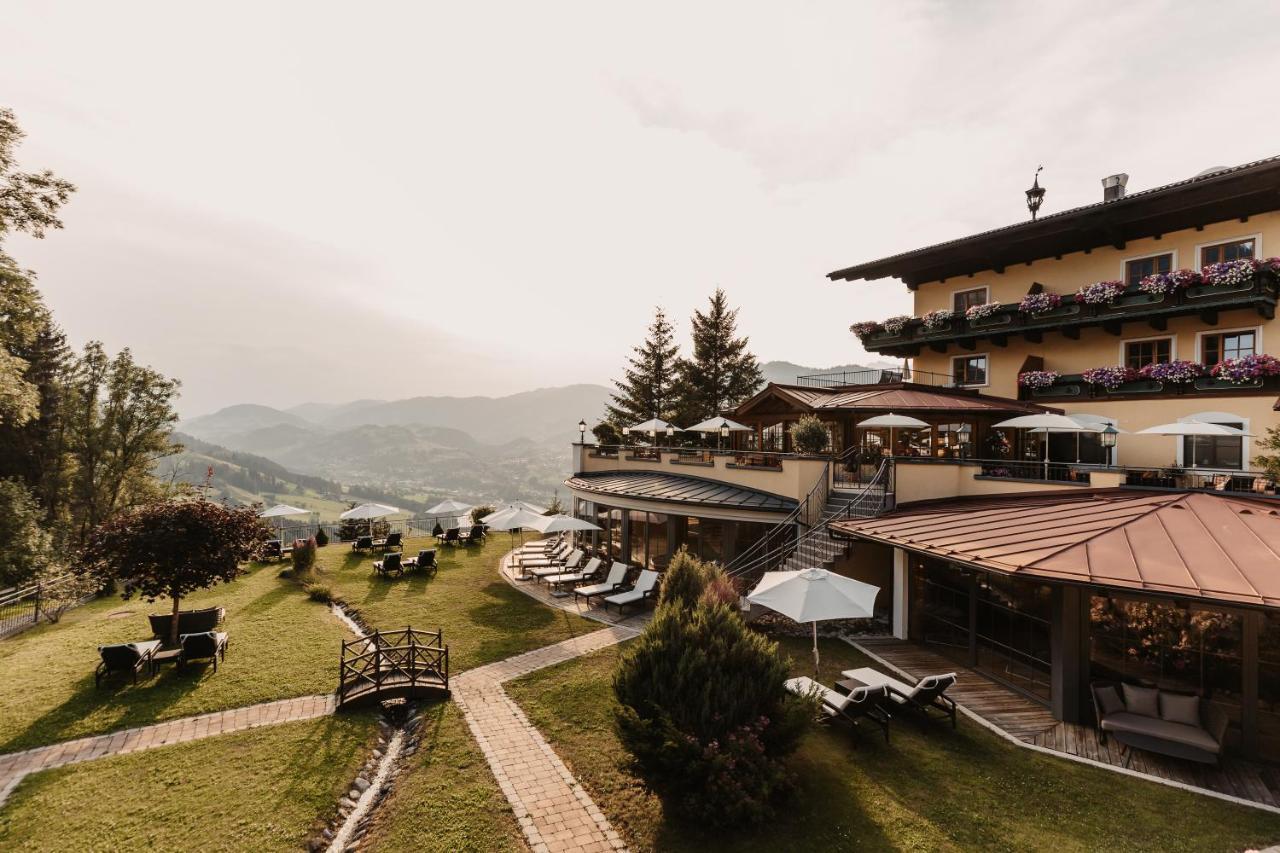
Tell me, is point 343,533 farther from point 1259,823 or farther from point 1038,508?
point 1259,823

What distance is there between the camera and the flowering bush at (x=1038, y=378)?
61.6ft

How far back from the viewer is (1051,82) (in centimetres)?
1294

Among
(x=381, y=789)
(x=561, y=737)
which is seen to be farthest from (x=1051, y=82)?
(x=381, y=789)

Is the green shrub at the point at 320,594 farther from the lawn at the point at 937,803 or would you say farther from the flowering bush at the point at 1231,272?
the flowering bush at the point at 1231,272

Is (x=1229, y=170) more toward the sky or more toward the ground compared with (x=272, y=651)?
more toward the sky

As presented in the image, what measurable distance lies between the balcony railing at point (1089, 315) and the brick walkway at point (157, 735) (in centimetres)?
2385

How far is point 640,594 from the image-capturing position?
15758 millimetres

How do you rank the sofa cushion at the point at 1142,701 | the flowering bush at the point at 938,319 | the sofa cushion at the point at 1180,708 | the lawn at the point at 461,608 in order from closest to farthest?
1. the sofa cushion at the point at 1180,708
2. the sofa cushion at the point at 1142,701
3. the lawn at the point at 461,608
4. the flowering bush at the point at 938,319

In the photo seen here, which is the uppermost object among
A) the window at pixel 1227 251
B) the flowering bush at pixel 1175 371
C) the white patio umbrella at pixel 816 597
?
the window at pixel 1227 251

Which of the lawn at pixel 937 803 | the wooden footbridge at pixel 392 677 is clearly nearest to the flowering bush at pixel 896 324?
the lawn at pixel 937 803

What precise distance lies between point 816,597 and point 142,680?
13.5 metres

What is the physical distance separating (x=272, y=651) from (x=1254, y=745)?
18.6 m

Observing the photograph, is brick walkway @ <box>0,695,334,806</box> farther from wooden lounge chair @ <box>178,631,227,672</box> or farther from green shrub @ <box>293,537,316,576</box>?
green shrub @ <box>293,537,316,576</box>

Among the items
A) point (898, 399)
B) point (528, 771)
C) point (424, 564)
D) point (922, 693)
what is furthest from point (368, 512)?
point (898, 399)
